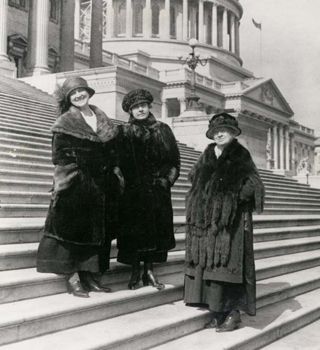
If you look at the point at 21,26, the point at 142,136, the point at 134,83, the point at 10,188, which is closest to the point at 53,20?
the point at 21,26

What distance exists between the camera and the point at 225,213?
4.66 m

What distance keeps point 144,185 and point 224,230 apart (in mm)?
814

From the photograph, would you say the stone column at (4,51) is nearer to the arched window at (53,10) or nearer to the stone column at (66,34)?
the stone column at (66,34)

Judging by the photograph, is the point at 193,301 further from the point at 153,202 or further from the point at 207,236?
the point at 153,202

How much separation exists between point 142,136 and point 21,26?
990 inches

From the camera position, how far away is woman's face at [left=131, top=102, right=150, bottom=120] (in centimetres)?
500

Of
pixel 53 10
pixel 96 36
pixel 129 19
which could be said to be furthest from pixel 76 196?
pixel 129 19

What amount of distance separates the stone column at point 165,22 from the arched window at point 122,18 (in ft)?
15.1

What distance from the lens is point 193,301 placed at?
4.84 metres

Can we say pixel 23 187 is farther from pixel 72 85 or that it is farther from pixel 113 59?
pixel 113 59

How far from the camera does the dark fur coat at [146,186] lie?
4.90m

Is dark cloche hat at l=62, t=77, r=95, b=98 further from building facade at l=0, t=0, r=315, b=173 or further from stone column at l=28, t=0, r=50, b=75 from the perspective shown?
stone column at l=28, t=0, r=50, b=75

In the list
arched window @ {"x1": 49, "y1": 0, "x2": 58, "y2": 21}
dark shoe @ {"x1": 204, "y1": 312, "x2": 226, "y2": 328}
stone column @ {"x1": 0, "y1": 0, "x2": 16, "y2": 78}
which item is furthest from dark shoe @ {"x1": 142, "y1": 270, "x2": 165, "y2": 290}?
arched window @ {"x1": 49, "y1": 0, "x2": 58, "y2": 21}

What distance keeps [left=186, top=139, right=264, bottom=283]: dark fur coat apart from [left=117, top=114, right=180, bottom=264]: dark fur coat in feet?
0.97
